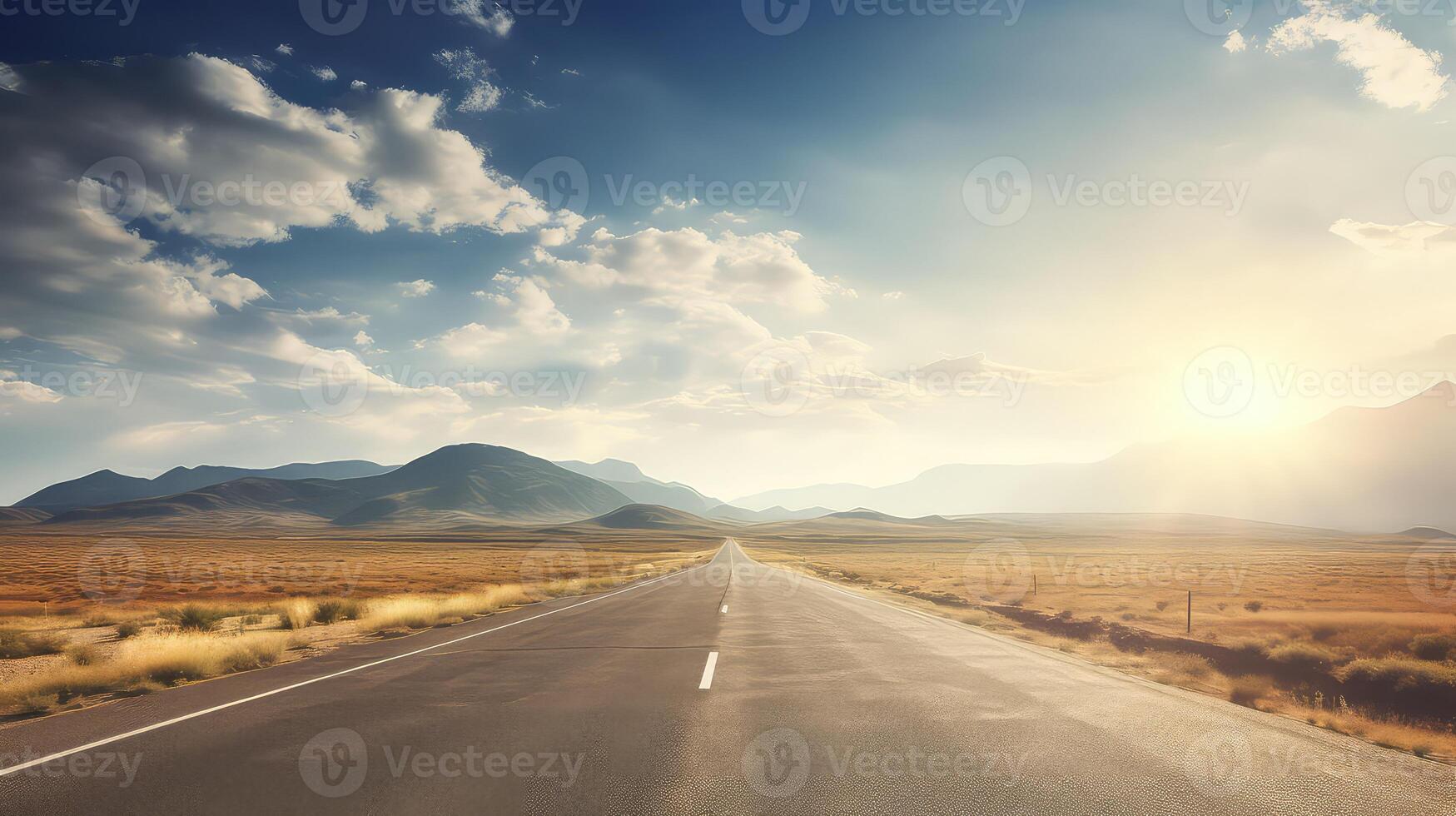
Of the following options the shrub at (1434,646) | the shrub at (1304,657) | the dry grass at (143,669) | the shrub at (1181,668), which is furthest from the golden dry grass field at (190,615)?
the shrub at (1434,646)

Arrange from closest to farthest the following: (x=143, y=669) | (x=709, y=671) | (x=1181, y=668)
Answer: (x=709, y=671) < (x=143, y=669) < (x=1181, y=668)

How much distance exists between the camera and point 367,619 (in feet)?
58.9

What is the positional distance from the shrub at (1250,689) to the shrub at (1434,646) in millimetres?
5560

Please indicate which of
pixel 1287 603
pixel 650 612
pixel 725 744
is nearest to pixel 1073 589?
pixel 1287 603

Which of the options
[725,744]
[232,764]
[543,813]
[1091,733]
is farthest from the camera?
[1091,733]

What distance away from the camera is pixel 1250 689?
1002cm

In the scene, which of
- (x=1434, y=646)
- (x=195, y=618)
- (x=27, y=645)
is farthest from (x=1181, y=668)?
(x=195, y=618)


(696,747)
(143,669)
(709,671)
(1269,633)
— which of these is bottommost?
(1269,633)

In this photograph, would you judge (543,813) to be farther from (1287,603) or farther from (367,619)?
(1287,603)

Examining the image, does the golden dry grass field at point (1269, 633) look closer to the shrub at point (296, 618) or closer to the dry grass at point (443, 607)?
the dry grass at point (443, 607)

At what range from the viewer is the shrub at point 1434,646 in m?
13.6

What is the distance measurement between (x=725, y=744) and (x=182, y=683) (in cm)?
924

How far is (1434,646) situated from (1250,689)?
27.2ft

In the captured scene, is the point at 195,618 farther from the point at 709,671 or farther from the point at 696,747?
the point at 696,747
